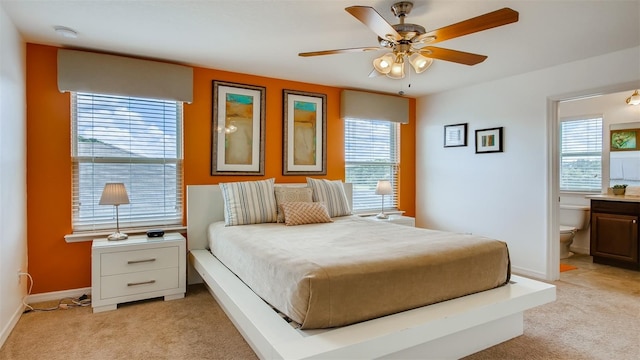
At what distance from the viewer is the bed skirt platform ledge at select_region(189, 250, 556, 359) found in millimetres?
1607

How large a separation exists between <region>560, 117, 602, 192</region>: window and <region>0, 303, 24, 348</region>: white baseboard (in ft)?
21.5

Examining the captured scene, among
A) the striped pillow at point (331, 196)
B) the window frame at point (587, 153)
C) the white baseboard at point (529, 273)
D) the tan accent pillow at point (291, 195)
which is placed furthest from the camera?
the window frame at point (587, 153)

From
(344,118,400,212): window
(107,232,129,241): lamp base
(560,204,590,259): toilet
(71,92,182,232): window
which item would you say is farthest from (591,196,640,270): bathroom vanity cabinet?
(107,232,129,241): lamp base

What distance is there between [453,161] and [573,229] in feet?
5.90

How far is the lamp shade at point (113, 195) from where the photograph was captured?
2.99 m

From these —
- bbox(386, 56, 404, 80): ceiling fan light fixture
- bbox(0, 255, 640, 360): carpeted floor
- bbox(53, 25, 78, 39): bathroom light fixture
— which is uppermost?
bbox(53, 25, 78, 39): bathroom light fixture

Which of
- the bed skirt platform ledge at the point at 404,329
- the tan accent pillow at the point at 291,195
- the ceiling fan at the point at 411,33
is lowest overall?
the bed skirt platform ledge at the point at 404,329

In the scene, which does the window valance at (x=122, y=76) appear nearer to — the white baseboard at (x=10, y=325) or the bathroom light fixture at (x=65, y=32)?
the bathroom light fixture at (x=65, y=32)

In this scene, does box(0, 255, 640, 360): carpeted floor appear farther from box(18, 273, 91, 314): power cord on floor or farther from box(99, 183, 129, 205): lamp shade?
box(99, 183, 129, 205): lamp shade

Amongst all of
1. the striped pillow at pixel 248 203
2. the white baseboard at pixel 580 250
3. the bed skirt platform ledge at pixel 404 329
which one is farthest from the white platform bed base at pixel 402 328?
the white baseboard at pixel 580 250

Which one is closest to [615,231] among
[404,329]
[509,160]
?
[509,160]

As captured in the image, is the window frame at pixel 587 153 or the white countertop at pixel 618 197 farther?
the window frame at pixel 587 153

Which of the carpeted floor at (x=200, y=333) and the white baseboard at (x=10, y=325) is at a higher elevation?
the white baseboard at (x=10, y=325)

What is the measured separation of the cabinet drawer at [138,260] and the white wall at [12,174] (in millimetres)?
594
